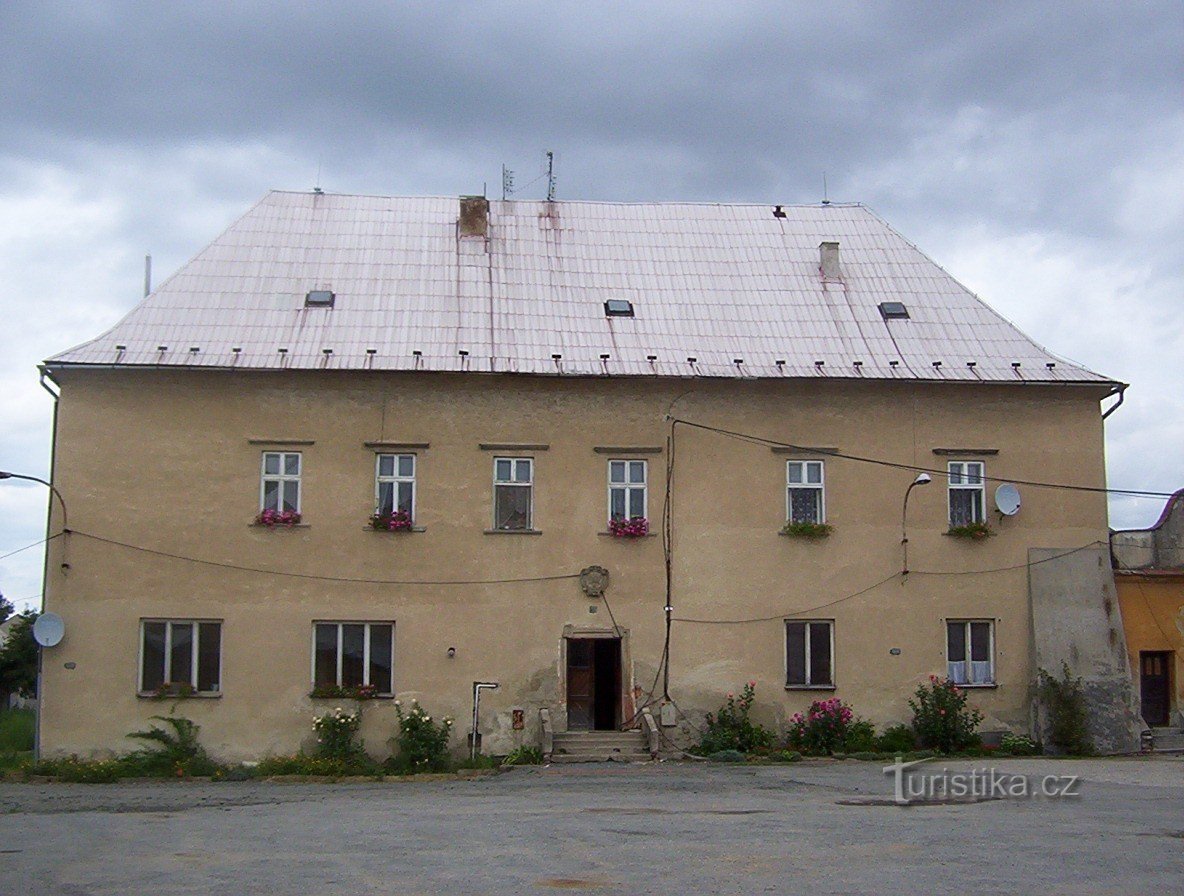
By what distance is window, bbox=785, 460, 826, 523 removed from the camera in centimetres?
2483

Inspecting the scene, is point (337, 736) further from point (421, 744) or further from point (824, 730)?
point (824, 730)

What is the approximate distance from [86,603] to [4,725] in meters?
7.87

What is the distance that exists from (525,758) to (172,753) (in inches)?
242

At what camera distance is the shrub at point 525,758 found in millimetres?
22750

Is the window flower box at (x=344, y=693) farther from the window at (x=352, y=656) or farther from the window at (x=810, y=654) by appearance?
the window at (x=810, y=654)

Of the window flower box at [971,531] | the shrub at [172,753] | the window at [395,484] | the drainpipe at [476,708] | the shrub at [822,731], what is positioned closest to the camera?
the shrub at [172,753]

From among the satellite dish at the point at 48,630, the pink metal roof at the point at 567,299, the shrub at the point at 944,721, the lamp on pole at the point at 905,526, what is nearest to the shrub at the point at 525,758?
the pink metal roof at the point at 567,299

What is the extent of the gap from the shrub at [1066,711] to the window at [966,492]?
10.4ft

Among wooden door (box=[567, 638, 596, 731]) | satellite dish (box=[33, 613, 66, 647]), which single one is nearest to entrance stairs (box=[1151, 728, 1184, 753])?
wooden door (box=[567, 638, 596, 731])

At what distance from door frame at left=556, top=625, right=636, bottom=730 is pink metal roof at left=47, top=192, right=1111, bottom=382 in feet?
15.7

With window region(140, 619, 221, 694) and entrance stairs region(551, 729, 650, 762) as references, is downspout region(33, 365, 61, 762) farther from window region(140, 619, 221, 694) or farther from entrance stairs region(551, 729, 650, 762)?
entrance stairs region(551, 729, 650, 762)

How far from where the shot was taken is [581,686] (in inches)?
973

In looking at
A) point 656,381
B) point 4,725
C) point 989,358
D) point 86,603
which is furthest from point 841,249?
point 4,725

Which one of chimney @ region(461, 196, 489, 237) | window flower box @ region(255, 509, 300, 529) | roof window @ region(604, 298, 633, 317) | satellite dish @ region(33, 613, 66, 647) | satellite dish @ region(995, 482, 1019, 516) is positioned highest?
chimney @ region(461, 196, 489, 237)
